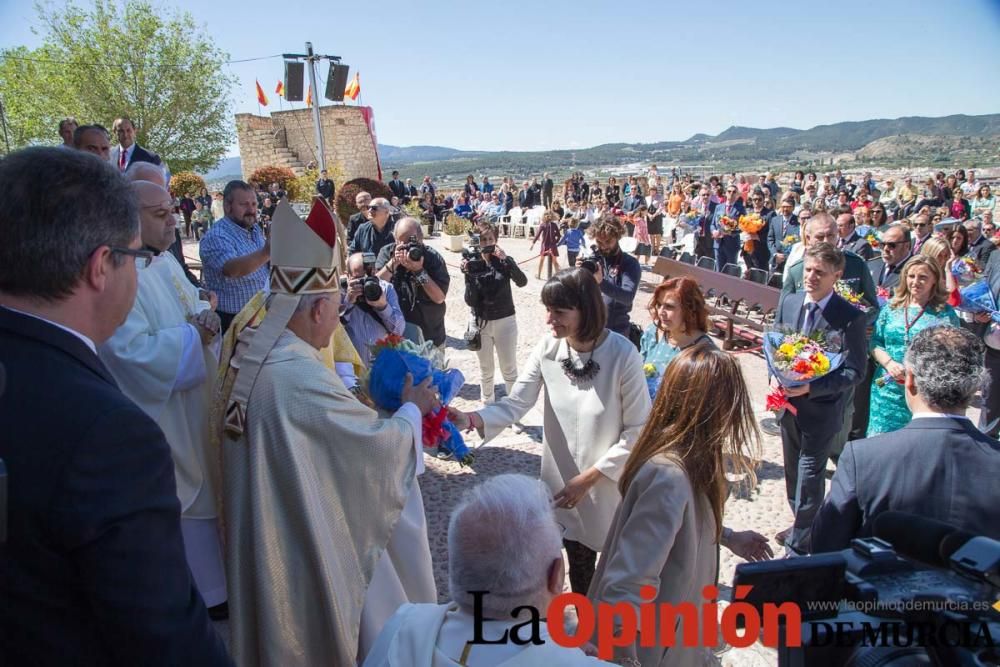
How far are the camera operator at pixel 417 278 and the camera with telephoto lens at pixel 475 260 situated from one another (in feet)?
0.87

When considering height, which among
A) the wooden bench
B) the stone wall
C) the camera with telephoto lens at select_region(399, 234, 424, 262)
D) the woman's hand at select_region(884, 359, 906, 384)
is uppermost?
the stone wall

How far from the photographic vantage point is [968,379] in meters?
2.24

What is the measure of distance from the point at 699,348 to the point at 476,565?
1.28 metres

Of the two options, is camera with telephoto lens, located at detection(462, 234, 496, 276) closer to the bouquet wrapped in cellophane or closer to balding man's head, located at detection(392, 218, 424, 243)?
balding man's head, located at detection(392, 218, 424, 243)

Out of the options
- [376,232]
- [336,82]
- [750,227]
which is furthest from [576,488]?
[336,82]

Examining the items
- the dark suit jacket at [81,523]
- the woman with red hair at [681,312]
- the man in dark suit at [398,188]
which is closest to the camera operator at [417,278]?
the woman with red hair at [681,312]

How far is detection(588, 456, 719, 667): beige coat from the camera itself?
208 centimetres

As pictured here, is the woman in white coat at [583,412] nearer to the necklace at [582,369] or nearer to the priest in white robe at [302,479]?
the necklace at [582,369]

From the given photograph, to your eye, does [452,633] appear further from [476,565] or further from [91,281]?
[91,281]

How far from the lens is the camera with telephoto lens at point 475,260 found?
623cm

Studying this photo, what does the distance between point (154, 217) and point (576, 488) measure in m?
2.50

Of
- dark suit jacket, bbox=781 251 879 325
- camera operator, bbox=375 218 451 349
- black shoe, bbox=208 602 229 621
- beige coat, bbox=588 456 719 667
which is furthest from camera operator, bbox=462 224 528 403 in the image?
beige coat, bbox=588 456 719 667

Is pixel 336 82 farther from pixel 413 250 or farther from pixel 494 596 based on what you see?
pixel 494 596

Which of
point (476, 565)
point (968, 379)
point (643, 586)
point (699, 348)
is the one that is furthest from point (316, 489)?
point (968, 379)
